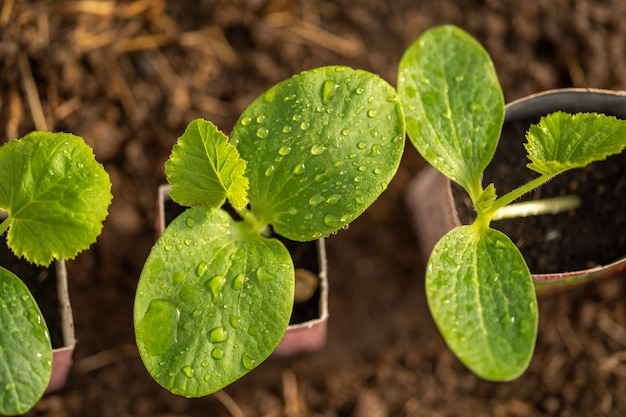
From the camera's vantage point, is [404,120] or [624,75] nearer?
[404,120]

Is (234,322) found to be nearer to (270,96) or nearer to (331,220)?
(331,220)

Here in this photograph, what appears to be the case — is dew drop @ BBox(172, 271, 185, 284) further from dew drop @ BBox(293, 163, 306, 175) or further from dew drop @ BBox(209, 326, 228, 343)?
dew drop @ BBox(293, 163, 306, 175)

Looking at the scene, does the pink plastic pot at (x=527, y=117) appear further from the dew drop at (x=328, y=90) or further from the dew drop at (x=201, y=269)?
the dew drop at (x=201, y=269)

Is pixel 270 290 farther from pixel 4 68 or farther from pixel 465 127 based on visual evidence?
pixel 4 68

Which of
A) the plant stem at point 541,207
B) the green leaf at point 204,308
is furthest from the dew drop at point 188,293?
the plant stem at point 541,207

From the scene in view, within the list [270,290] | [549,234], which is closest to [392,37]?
[549,234]

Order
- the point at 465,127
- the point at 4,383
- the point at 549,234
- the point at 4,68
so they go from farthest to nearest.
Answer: the point at 4,68, the point at 549,234, the point at 465,127, the point at 4,383
